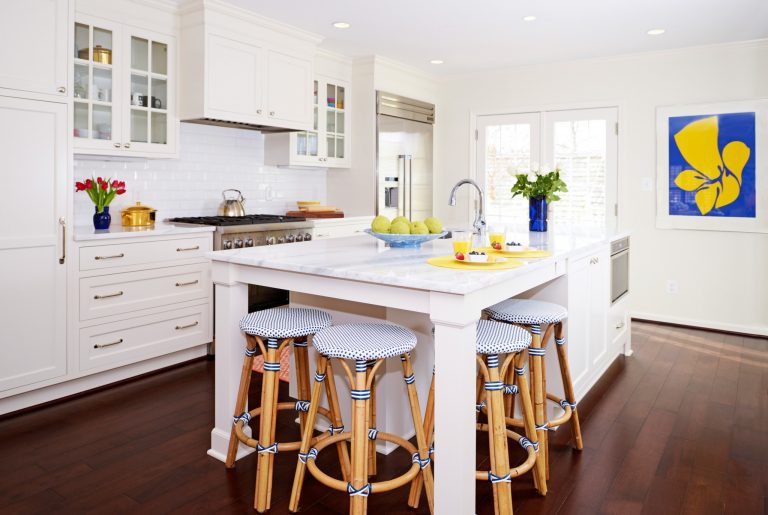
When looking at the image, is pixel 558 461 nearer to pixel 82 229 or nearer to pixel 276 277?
pixel 276 277

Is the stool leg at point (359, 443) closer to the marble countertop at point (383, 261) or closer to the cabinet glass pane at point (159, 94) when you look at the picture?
the marble countertop at point (383, 261)

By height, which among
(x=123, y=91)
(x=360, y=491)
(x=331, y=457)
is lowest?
(x=331, y=457)

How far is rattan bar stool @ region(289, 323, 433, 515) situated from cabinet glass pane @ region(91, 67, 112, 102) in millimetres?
2511

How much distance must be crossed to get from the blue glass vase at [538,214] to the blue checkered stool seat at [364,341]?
1.72 metres

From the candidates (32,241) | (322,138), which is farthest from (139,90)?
(322,138)

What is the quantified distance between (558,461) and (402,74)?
4.29 meters

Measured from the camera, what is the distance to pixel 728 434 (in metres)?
2.83

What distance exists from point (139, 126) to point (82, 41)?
0.60 meters

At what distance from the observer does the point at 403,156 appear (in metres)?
5.88

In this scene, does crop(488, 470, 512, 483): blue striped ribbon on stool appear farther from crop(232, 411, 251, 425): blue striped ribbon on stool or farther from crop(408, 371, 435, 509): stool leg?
crop(232, 411, 251, 425): blue striped ribbon on stool

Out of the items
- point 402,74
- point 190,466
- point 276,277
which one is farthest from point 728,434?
point 402,74

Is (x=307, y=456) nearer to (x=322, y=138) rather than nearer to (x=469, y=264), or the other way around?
(x=469, y=264)

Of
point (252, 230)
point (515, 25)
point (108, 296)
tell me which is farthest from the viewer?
point (515, 25)

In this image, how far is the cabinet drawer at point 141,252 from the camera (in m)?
3.31
